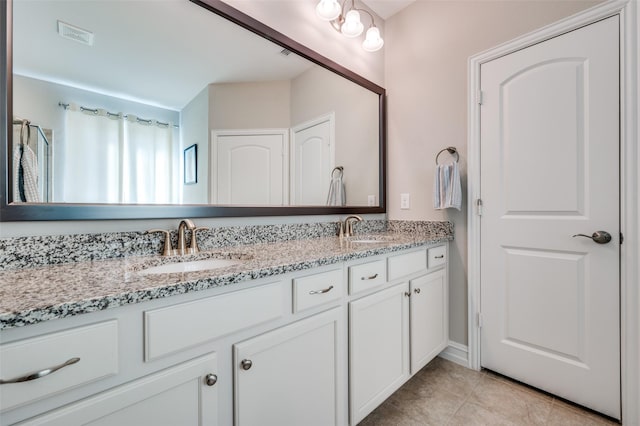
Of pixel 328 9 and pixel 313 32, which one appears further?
pixel 313 32

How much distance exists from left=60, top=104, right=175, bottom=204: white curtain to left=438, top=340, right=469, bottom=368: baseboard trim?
1.97 metres

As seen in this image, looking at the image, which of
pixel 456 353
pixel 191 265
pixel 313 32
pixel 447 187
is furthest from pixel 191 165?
pixel 456 353

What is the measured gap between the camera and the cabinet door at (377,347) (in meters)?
1.27

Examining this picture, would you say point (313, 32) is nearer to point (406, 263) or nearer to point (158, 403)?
point (406, 263)

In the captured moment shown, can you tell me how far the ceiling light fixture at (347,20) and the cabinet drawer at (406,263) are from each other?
4.79 ft

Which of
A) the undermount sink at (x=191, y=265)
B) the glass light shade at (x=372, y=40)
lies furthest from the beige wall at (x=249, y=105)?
the glass light shade at (x=372, y=40)

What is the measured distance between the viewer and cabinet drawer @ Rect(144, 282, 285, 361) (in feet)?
2.40

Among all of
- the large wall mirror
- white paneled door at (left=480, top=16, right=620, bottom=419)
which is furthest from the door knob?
the large wall mirror

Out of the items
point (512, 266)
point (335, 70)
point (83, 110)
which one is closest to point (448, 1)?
point (335, 70)

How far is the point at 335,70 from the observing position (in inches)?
78.1

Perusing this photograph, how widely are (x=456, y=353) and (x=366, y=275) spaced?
1174mm

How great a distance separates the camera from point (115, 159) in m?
1.16

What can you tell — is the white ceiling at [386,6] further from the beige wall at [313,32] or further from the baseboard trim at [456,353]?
the baseboard trim at [456,353]

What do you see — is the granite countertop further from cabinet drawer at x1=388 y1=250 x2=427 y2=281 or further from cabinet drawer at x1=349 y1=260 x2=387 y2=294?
cabinet drawer at x1=388 y1=250 x2=427 y2=281
